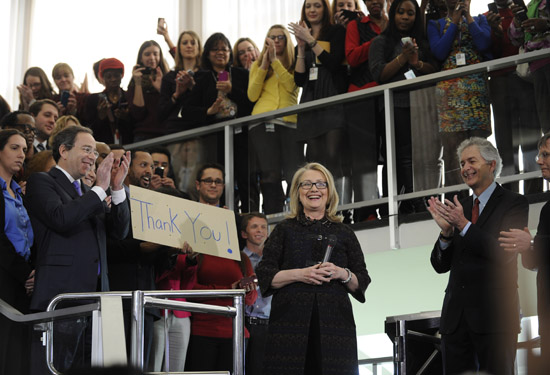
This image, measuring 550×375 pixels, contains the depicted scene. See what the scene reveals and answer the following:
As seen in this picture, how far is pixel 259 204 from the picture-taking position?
23.7 feet

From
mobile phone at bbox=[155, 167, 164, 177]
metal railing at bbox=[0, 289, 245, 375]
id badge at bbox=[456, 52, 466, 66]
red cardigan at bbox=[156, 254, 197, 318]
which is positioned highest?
id badge at bbox=[456, 52, 466, 66]

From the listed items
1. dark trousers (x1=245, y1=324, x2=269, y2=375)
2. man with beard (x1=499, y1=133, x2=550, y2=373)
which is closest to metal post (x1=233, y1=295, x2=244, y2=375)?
dark trousers (x1=245, y1=324, x2=269, y2=375)

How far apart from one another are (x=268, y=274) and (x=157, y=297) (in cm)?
53

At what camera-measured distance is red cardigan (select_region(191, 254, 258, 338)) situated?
5.31m

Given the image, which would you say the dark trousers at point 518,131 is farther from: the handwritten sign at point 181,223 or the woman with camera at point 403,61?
the handwritten sign at point 181,223

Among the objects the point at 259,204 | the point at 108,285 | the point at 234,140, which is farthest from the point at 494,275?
the point at 234,140

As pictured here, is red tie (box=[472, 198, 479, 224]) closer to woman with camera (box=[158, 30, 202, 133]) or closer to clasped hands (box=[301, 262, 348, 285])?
clasped hands (box=[301, 262, 348, 285])

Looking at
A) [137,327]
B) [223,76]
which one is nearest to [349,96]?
[223,76]

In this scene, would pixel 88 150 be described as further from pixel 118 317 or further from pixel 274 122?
pixel 274 122

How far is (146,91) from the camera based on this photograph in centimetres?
789

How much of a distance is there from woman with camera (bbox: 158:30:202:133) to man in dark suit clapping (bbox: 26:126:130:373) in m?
2.60

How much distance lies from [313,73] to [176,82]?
1159mm

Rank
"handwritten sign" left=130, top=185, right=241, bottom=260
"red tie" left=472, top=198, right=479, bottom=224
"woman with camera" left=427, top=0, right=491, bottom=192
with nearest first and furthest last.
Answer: "red tie" left=472, top=198, right=479, bottom=224 → "handwritten sign" left=130, top=185, right=241, bottom=260 → "woman with camera" left=427, top=0, right=491, bottom=192

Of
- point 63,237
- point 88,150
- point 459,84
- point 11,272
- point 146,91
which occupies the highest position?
point 146,91
